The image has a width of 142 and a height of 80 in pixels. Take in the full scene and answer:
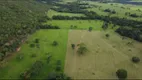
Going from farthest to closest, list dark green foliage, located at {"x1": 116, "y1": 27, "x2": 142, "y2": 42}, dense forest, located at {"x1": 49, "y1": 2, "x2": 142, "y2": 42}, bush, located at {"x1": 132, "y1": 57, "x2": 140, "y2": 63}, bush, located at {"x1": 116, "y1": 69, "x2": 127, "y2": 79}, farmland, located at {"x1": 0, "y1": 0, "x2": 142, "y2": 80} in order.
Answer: dense forest, located at {"x1": 49, "y1": 2, "x2": 142, "y2": 42} < dark green foliage, located at {"x1": 116, "y1": 27, "x2": 142, "y2": 42} < bush, located at {"x1": 132, "y1": 57, "x2": 140, "y2": 63} < farmland, located at {"x1": 0, "y1": 0, "x2": 142, "y2": 80} < bush, located at {"x1": 116, "y1": 69, "x2": 127, "y2": 79}

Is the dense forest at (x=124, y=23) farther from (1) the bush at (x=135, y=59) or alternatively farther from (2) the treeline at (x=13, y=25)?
(2) the treeline at (x=13, y=25)

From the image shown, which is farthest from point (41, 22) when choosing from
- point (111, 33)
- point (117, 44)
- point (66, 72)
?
point (66, 72)

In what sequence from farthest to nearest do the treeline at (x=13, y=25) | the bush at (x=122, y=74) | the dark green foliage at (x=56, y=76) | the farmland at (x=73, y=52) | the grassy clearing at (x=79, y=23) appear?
the grassy clearing at (x=79, y=23), the treeline at (x=13, y=25), the farmland at (x=73, y=52), the bush at (x=122, y=74), the dark green foliage at (x=56, y=76)

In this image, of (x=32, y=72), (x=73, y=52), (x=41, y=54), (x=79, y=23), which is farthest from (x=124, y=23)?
(x=32, y=72)

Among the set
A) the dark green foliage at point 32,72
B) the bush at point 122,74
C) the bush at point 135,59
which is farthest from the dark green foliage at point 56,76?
the bush at point 135,59

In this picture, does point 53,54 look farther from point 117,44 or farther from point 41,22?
point 41,22

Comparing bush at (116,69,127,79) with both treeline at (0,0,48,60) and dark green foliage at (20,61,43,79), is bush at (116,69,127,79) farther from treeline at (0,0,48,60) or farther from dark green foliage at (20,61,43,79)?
treeline at (0,0,48,60)

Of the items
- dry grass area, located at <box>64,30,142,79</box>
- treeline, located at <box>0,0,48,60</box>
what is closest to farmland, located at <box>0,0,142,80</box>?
dry grass area, located at <box>64,30,142,79</box>
